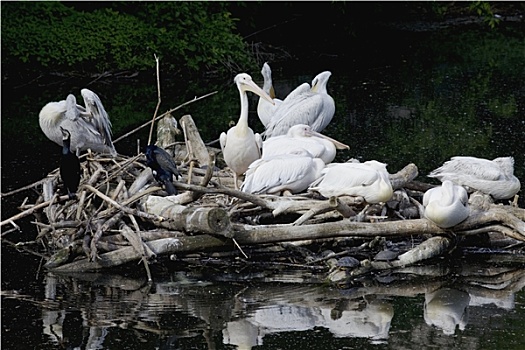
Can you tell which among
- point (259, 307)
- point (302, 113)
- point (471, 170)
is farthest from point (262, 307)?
point (302, 113)

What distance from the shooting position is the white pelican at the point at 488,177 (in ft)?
30.0

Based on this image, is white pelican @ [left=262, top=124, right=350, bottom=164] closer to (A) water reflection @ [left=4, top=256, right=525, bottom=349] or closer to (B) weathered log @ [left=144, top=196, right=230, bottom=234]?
(B) weathered log @ [left=144, top=196, right=230, bottom=234]

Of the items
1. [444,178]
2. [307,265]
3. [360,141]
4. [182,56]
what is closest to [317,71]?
[182,56]

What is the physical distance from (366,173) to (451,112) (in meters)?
7.93

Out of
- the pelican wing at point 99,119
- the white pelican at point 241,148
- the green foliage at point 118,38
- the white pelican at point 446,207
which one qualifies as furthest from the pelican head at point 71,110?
the green foliage at point 118,38

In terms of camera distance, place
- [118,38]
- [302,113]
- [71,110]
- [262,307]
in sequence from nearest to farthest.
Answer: [262,307] < [71,110] < [302,113] < [118,38]

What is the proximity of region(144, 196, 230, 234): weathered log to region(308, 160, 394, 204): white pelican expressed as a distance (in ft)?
3.54

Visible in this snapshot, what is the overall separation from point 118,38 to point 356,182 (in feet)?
43.7

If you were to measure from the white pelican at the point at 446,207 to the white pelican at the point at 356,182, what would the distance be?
37 centimetres

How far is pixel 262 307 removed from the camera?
735 centimetres

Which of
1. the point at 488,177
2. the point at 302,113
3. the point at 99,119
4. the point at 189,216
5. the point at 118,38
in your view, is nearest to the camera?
the point at 189,216

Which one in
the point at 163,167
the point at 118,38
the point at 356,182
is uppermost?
the point at 118,38

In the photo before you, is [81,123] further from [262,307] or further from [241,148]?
[262,307]

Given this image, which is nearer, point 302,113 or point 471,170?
point 471,170
